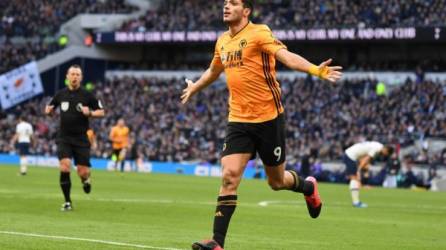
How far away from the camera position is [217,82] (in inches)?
2391

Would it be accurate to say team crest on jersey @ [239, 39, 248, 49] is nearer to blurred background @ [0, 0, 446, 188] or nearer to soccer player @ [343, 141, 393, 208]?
soccer player @ [343, 141, 393, 208]

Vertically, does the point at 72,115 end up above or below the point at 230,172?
above

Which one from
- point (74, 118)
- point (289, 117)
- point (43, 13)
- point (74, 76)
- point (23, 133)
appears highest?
point (43, 13)

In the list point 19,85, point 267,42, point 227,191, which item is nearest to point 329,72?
point 267,42

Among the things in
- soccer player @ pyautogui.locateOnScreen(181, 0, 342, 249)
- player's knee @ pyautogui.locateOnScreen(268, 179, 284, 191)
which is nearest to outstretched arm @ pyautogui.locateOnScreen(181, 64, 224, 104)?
soccer player @ pyautogui.locateOnScreen(181, 0, 342, 249)

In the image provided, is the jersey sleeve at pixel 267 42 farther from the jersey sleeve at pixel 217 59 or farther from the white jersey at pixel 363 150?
the white jersey at pixel 363 150

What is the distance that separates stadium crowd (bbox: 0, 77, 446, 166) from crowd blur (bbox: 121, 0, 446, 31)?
132 inches

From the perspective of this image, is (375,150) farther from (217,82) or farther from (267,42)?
(217,82)

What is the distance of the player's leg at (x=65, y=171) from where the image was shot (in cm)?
1802

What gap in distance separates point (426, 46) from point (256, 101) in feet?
158

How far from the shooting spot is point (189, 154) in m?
52.5

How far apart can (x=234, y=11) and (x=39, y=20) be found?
57.9 meters

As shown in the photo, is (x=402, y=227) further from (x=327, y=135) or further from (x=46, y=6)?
(x=46, y=6)

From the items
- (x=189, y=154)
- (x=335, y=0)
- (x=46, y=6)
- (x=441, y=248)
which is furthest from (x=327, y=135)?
(x=441, y=248)
